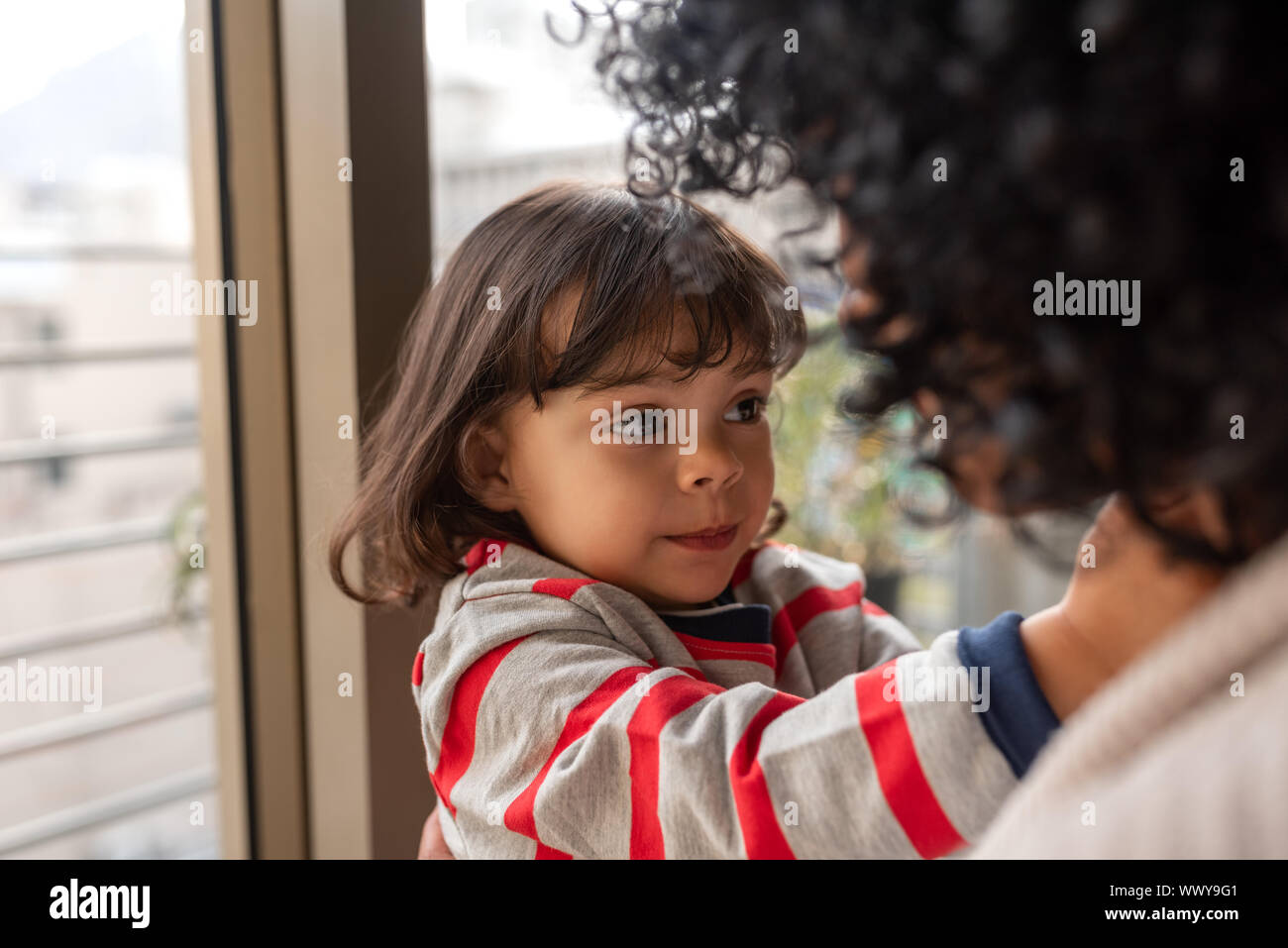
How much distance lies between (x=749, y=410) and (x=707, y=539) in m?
0.13


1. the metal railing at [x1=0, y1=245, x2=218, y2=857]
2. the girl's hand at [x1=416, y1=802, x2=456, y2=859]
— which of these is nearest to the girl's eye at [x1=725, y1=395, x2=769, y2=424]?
the girl's hand at [x1=416, y1=802, x2=456, y2=859]

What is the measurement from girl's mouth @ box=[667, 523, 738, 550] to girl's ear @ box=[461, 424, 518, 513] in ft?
0.57

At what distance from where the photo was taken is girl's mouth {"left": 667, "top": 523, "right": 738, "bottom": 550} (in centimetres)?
91

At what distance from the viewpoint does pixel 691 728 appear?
674mm

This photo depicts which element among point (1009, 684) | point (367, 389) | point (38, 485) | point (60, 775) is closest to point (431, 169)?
point (367, 389)

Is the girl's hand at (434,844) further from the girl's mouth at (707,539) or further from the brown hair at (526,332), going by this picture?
the girl's mouth at (707,539)

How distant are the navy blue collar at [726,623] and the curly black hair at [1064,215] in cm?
41

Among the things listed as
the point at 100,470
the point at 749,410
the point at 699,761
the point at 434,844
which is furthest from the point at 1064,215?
the point at 100,470

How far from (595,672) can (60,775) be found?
4.97 ft

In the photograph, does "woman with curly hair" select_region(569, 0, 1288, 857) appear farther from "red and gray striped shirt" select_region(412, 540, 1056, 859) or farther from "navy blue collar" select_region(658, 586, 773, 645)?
Result: "navy blue collar" select_region(658, 586, 773, 645)

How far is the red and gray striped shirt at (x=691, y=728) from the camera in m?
0.58

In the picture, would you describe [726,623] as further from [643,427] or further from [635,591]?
[643,427]

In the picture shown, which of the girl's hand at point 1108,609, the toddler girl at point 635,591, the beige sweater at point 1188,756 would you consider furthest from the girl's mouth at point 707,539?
the beige sweater at point 1188,756

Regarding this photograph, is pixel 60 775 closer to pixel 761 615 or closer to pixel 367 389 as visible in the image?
pixel 367 389
